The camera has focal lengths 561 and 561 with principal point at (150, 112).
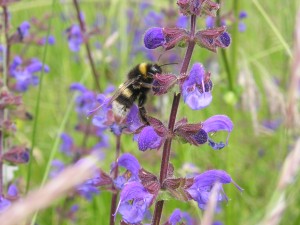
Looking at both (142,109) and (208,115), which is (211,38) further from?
(208,115)

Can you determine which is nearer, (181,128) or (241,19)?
(181,128)

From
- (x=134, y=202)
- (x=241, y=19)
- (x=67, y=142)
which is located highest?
(x=241, y=19)

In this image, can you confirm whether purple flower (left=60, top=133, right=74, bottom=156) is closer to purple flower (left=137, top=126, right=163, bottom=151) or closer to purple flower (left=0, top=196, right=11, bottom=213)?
purple flower (left=0, top=196, right=11, bottom=213)

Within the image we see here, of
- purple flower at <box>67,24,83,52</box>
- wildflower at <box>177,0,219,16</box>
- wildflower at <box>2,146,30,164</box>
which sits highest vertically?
purple flower at <box>67,24,83,52</box>

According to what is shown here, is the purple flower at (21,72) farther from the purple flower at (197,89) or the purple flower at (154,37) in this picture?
the purple flower at (197,89)


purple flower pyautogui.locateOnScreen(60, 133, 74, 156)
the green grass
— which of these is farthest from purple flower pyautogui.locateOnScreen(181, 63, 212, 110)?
purple flower pyautogui.locateOnScreen(60, 133, 74, 156)

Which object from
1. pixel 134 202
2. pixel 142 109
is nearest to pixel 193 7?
pixel 142 109
